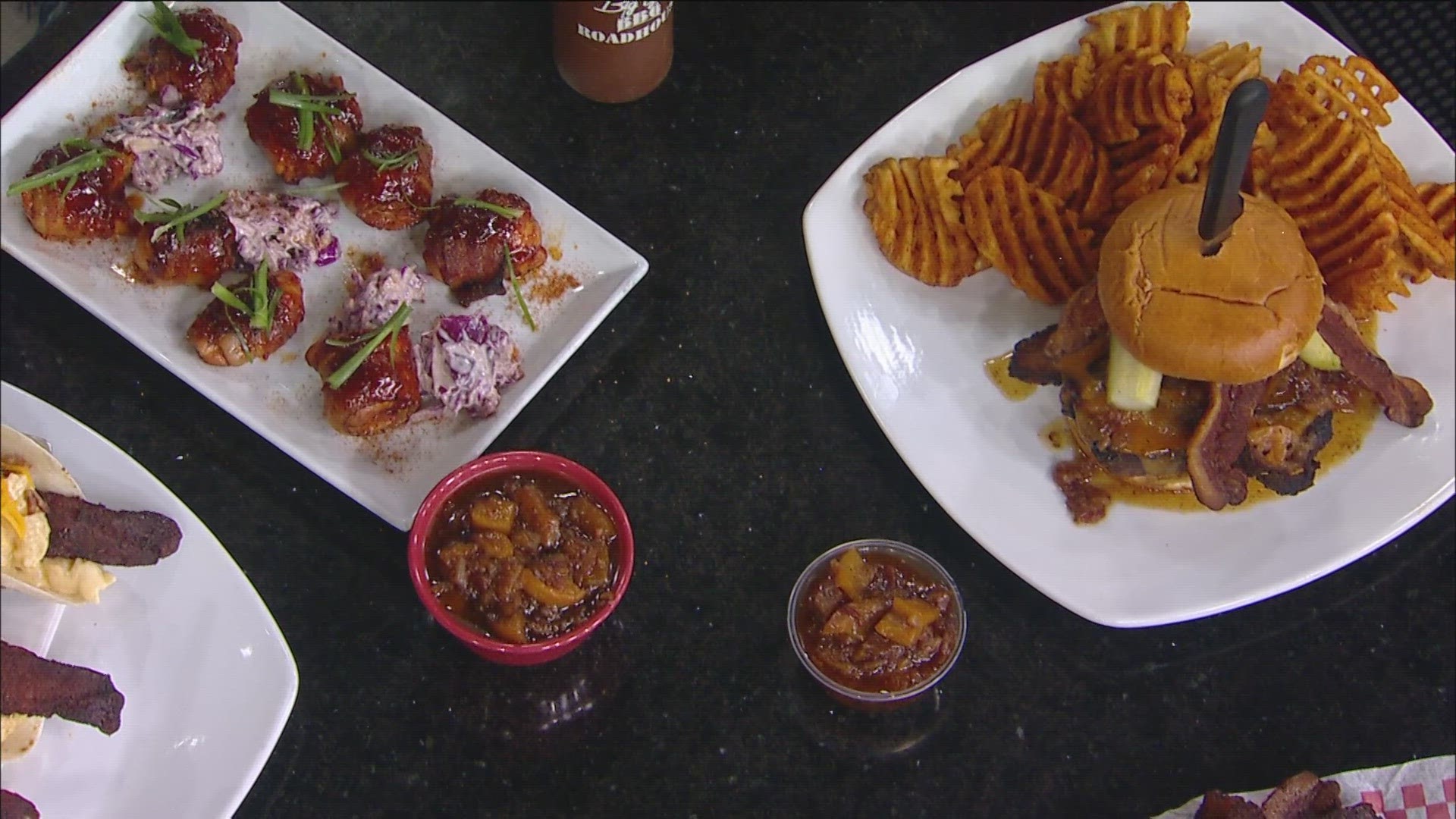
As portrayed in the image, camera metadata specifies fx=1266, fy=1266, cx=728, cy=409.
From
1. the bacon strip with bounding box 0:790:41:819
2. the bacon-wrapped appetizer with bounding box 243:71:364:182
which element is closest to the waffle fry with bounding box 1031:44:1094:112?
the bacon-wrapped appetizer with bounding box 243:71:364:182

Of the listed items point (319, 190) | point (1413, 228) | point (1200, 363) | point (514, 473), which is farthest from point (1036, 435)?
point (319, 190)

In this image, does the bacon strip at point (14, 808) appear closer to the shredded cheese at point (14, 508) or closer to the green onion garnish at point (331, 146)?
the shredded cheese at point (14, 508)

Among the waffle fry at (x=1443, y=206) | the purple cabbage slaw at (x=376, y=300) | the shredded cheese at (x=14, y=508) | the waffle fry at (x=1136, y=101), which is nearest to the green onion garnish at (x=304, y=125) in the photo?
the purple cabbage slaw at (x=376, y=300)

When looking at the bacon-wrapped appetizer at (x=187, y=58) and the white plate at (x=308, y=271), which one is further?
the bacon-wrapped appetizer at (x=187, y=58)

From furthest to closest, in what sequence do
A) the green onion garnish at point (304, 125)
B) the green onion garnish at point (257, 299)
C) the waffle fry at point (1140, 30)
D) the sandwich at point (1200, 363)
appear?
the waffle fry at point (1140, 30) < the green onion garnish at point (304, 125) < the green onion garnish at point (257, 299) < the sandwich at point (1200, 363)

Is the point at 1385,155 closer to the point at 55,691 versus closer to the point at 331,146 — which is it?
the point at 331,146

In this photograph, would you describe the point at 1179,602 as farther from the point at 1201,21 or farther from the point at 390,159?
the point at 390,159
